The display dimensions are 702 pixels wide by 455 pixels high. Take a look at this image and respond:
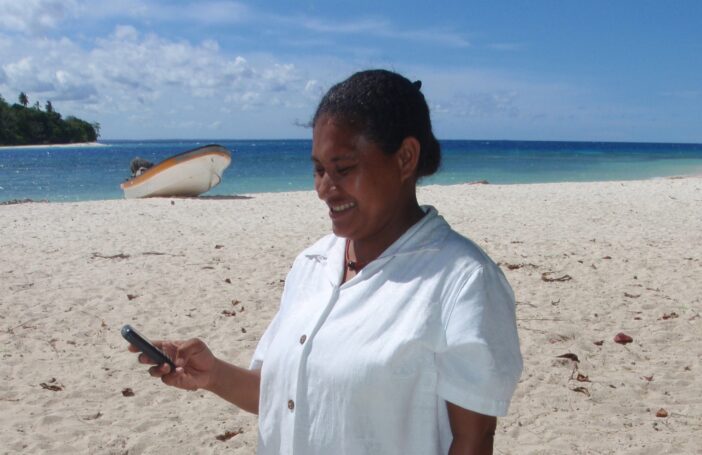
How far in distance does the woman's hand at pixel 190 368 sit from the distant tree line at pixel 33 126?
362 feet

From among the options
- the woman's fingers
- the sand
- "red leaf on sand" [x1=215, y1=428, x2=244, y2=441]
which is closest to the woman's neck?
the woman's fingers

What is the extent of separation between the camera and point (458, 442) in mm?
1478

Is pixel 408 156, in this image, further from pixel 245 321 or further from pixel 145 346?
pixel 245 321

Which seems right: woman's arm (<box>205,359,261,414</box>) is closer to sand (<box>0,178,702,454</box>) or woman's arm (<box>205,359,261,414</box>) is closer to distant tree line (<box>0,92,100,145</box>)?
sand (<box>0,178,702,454</box>)

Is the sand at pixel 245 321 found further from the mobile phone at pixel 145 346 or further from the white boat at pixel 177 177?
the white boat at pixel 177 177

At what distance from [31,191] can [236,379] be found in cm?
2953

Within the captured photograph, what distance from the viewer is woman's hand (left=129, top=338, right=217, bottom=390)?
6.36 ft

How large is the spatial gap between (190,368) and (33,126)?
381 ft

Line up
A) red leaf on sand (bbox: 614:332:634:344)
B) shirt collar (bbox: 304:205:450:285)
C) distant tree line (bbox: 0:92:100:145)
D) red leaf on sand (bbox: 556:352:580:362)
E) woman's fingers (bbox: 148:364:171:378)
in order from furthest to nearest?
distant tree line (bbox: 0:92:100:145), red leaf on sand (bbox: 614:332:634:344), red leaf on sand (bbox: 556:352:580:362), woman's fingers (bbox: 148:364:171:378), shirt collar (bbox: 304:205:450:285)

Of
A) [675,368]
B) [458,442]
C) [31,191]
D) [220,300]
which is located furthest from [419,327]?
[31,191]

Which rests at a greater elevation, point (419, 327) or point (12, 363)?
point (419, 327)

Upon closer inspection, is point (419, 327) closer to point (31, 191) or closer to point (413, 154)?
point (413, 154)

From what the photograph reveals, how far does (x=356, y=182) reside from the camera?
165cm

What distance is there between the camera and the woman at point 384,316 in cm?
144
